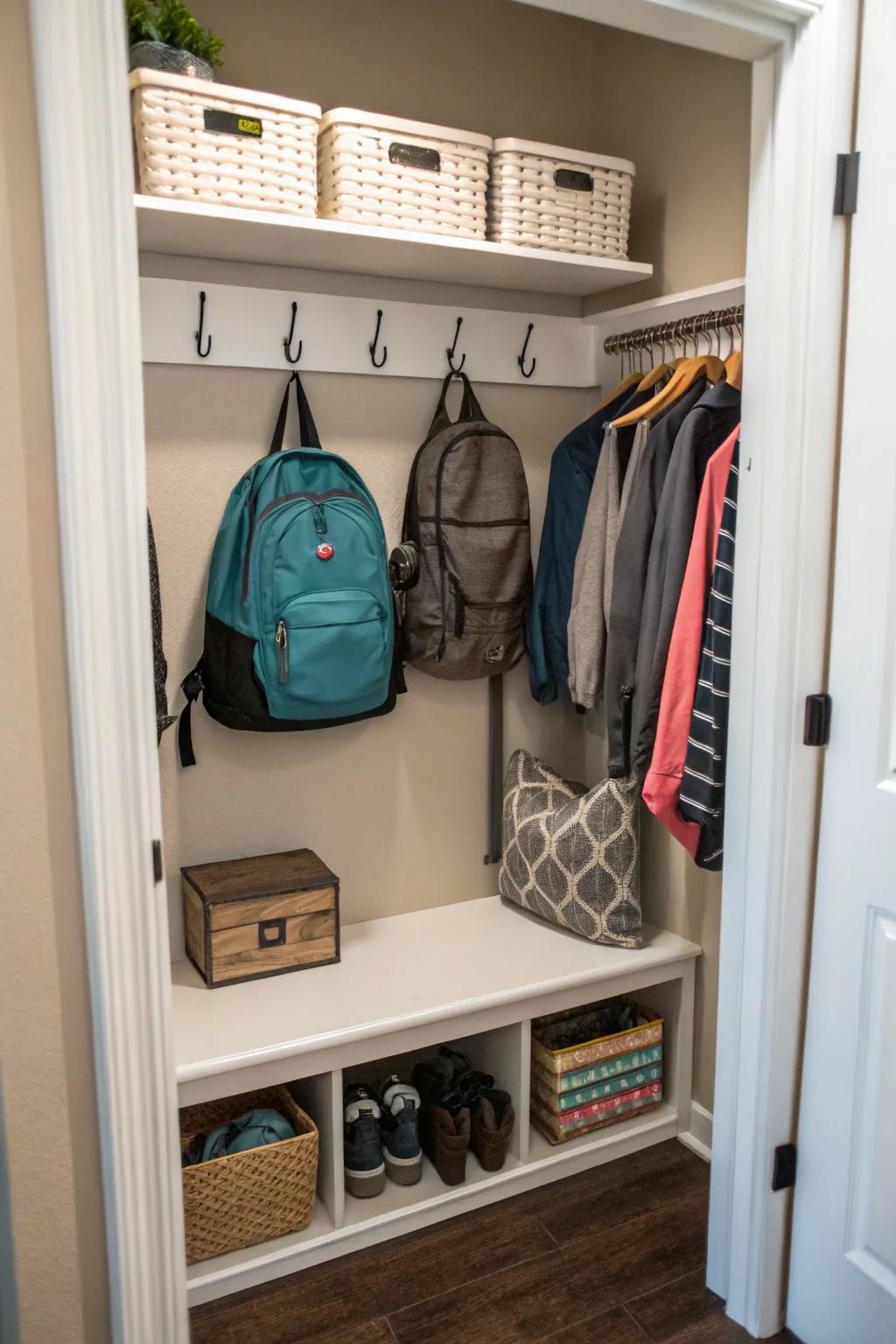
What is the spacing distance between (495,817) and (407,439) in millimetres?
954

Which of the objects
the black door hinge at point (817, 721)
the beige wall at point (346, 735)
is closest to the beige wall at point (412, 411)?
the beige wall at point (346, 735)

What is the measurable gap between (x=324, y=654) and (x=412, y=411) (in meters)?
0.64

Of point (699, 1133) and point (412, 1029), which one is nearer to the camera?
point (412, 1029)

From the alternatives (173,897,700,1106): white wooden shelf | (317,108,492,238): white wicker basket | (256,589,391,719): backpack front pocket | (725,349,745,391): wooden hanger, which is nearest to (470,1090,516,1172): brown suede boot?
(173,897,700,1106): white wooden shelf

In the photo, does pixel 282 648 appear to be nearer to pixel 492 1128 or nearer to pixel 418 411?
pixel 418 411

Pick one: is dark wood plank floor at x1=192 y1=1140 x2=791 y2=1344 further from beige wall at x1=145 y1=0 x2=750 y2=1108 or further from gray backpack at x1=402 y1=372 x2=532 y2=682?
gray backpack at x1=402 y1=372 x2=532 y2=682

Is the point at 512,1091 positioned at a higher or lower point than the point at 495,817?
lower

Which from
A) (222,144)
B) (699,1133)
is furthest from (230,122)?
(699,1133)

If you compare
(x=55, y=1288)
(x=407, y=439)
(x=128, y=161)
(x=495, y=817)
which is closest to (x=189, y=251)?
(x=407, y=439)

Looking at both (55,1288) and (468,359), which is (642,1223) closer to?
(55,1288)

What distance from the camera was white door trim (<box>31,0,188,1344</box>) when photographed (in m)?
1.21

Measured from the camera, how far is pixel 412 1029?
2.12 m

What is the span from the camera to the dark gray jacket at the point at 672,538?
204 cm

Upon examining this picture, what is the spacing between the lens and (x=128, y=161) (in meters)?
1.25
